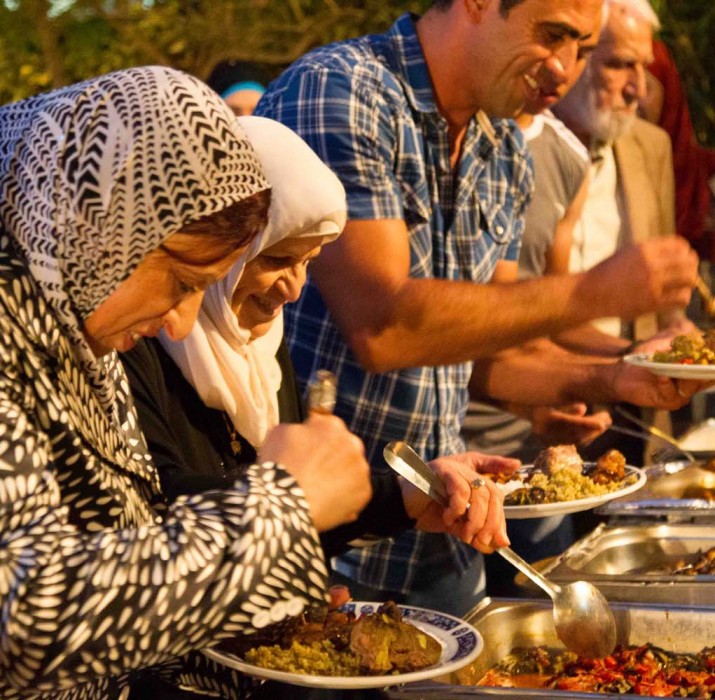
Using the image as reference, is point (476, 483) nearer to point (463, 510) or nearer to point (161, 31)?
point (463, 510)

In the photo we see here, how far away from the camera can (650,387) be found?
2.55 metres

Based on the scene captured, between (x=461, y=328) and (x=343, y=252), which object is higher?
(x=343, y=252)

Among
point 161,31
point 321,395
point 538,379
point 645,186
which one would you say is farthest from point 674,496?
point 161,31

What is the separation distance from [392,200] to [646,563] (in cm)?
76

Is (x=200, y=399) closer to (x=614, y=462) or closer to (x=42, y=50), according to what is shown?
(x=614, y=462)

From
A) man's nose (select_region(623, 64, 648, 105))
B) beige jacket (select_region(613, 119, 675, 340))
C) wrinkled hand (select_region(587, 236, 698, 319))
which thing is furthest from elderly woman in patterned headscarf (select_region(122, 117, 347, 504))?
man's nose (select_region(623, 64, 648, 105))

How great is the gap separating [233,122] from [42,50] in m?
4.11

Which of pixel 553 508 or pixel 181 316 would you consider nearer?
pixel 181 316

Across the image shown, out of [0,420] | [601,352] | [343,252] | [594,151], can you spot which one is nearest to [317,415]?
[0,420]

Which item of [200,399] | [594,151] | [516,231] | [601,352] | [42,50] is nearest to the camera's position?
[200,399]

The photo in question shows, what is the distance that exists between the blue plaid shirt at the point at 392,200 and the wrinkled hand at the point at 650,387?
451 mm

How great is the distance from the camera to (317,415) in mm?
1278

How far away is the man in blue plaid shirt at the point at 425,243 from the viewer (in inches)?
80.0

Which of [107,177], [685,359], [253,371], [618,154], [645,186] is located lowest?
[645,186]
